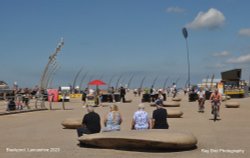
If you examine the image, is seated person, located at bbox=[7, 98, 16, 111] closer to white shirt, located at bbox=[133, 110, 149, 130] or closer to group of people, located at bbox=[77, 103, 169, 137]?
group of people, located at bbox=[77, 103, 169, 137]

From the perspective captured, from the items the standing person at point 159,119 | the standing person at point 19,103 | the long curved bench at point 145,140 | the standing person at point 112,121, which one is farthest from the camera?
the standing person at point 19,103

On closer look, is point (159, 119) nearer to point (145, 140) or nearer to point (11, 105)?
point (145, 140)

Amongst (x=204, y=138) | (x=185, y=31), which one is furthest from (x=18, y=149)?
(x=185, y=31)

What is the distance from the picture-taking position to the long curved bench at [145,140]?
1101 cm

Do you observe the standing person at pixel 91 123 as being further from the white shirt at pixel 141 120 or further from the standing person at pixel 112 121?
the white shirt at pixel 141 120

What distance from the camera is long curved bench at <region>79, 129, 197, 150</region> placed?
36.1ft

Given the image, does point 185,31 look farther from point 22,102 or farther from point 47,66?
point 22,102

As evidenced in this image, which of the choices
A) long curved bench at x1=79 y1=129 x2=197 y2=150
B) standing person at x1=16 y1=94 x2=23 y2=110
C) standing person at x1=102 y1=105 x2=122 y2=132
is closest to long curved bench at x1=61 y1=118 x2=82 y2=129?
standing person at x1=102 y1=105 x2=122 y2=132

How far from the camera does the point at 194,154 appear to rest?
10891 millimetres

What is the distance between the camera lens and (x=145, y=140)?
10977 millimetres

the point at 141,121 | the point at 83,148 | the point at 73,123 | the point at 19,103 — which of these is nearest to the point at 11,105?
the point at 19,103

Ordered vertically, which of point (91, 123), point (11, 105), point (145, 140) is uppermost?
point (11, 105)

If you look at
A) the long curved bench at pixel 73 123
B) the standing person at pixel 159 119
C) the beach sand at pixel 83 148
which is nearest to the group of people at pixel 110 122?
the standing person at pixel 159 119

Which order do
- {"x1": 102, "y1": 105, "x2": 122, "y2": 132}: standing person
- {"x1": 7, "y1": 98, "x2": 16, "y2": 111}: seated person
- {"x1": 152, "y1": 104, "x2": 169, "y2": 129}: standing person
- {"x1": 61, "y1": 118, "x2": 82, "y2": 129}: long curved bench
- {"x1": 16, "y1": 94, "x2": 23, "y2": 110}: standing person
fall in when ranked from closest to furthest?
{"x1": 102, "y1": 105, "x2": 122, "y2": 132}: standing person → {"x1": 152, "y1": 104, "x2": 169, "y2": 129}: standing person → {"x1": 61, "y1": 118, "x2": 82, "y2": 129}: long curved bench → {"x1": 7, "y1": 98, "x2": 16, "y2": 111}: seated person → {"x1": 16, "y1": 94, "x2": 23, "y2": 110}: standing person
